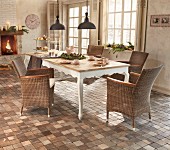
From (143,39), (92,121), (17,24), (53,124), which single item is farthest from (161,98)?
(17,24)

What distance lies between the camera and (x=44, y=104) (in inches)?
156

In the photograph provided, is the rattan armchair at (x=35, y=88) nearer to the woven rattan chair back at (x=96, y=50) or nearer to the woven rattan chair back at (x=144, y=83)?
the woven rattan chair back at (x=144, y=83)

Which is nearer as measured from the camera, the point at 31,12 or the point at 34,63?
the point at 34,63

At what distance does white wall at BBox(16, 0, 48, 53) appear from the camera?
27.9 feet

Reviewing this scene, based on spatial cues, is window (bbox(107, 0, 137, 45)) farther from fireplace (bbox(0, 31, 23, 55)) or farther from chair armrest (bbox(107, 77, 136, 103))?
fireplace (bbox(0, 31, 23, 55))

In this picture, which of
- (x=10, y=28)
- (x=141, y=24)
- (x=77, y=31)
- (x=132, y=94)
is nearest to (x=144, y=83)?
(x=132, y=94)

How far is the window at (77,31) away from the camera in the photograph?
7.96m

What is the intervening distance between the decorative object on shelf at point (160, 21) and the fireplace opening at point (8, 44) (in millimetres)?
5035

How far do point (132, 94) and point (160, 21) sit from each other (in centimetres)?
261

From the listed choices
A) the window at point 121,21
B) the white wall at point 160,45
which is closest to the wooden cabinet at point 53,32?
the window at point 121,21

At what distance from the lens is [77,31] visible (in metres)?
8.39

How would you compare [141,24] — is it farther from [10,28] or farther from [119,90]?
[10,28]

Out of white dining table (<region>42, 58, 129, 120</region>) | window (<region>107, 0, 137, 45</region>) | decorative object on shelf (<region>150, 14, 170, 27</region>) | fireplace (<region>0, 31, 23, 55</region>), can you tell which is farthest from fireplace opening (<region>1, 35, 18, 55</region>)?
decorative object on shelf (<region>150, 14, 170, 27</region>)

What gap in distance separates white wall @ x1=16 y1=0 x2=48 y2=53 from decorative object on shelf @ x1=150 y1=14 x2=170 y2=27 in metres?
4.85
